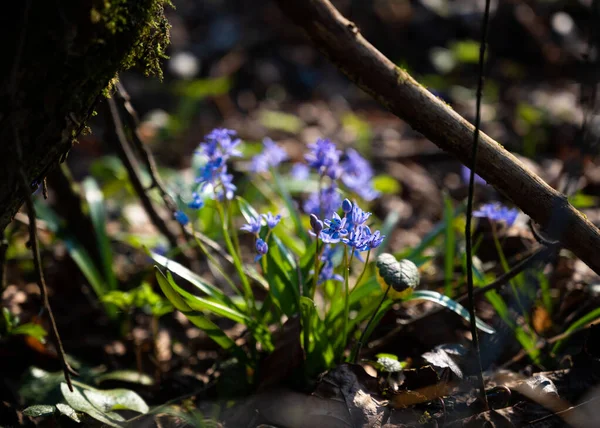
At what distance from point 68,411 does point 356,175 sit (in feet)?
5.51

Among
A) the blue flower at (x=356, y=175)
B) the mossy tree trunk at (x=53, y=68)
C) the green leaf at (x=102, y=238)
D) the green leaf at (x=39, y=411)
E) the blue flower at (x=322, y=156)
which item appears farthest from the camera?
the green leaf at (x=102, y=238)

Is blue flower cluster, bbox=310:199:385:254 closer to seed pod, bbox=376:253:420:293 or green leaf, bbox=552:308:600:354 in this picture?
seed pod, bbox=376:253:420:293

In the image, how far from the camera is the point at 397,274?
1804 mm

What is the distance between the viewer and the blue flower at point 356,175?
8.87 ft

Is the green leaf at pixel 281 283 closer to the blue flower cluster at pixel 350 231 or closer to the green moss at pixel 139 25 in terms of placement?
the blue flower cluster at pixel 350 231

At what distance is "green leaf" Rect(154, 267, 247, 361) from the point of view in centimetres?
179

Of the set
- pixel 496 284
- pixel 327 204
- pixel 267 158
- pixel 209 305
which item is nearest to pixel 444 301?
pixel 496 284

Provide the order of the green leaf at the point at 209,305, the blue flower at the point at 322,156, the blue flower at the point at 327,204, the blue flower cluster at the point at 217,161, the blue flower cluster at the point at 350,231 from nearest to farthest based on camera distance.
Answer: the blue flower cluster at the point at 350,231, the green leaf at the point at 209,305, the blue flower cluster at the point at 217,161, the blue flower at the point at 322,156, the blue flower at the point at 327,204

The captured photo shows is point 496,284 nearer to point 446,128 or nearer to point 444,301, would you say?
point 444,301

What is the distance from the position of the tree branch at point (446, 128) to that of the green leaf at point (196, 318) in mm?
970

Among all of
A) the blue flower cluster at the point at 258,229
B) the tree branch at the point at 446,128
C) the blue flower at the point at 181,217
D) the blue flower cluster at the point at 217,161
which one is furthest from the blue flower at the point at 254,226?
the tree branch at the point at 446,128

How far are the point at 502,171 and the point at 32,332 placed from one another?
189cm

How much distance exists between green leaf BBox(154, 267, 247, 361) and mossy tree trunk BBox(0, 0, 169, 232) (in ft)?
1.68

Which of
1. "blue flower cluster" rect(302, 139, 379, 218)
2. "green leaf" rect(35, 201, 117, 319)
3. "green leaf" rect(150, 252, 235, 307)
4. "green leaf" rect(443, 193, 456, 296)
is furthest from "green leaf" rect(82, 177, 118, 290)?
"green leaf" rect(443, 193, 456, 296)
